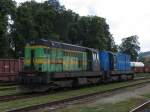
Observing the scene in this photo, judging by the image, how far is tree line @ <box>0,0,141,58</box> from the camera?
193 feet

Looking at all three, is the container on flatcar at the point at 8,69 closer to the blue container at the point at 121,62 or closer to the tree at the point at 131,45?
the blue container at the point at 121,62

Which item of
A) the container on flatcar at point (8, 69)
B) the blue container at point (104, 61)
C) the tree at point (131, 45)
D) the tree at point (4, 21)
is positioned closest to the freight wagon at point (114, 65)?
the blue container at point (104, 61)

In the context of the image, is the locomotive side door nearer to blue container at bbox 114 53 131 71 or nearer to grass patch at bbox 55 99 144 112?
blue container at bbox 114 53 131 71

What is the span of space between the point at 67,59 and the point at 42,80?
13.9 ft

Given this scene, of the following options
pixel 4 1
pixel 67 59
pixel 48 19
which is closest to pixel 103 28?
pixel 48 19

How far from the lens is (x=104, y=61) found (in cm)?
3475

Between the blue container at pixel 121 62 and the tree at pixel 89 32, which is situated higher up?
the tree at pixel 89 32

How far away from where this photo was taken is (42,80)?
2248cm

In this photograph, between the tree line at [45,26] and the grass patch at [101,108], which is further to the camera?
the tree line at [45,26]

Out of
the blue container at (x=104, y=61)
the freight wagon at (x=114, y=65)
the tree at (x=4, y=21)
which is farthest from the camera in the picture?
the tree at (x=4, y=21)

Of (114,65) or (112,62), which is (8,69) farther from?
(114,65)

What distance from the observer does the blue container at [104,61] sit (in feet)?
112

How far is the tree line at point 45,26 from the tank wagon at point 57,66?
26435 millimetres

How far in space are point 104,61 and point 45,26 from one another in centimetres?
4145
